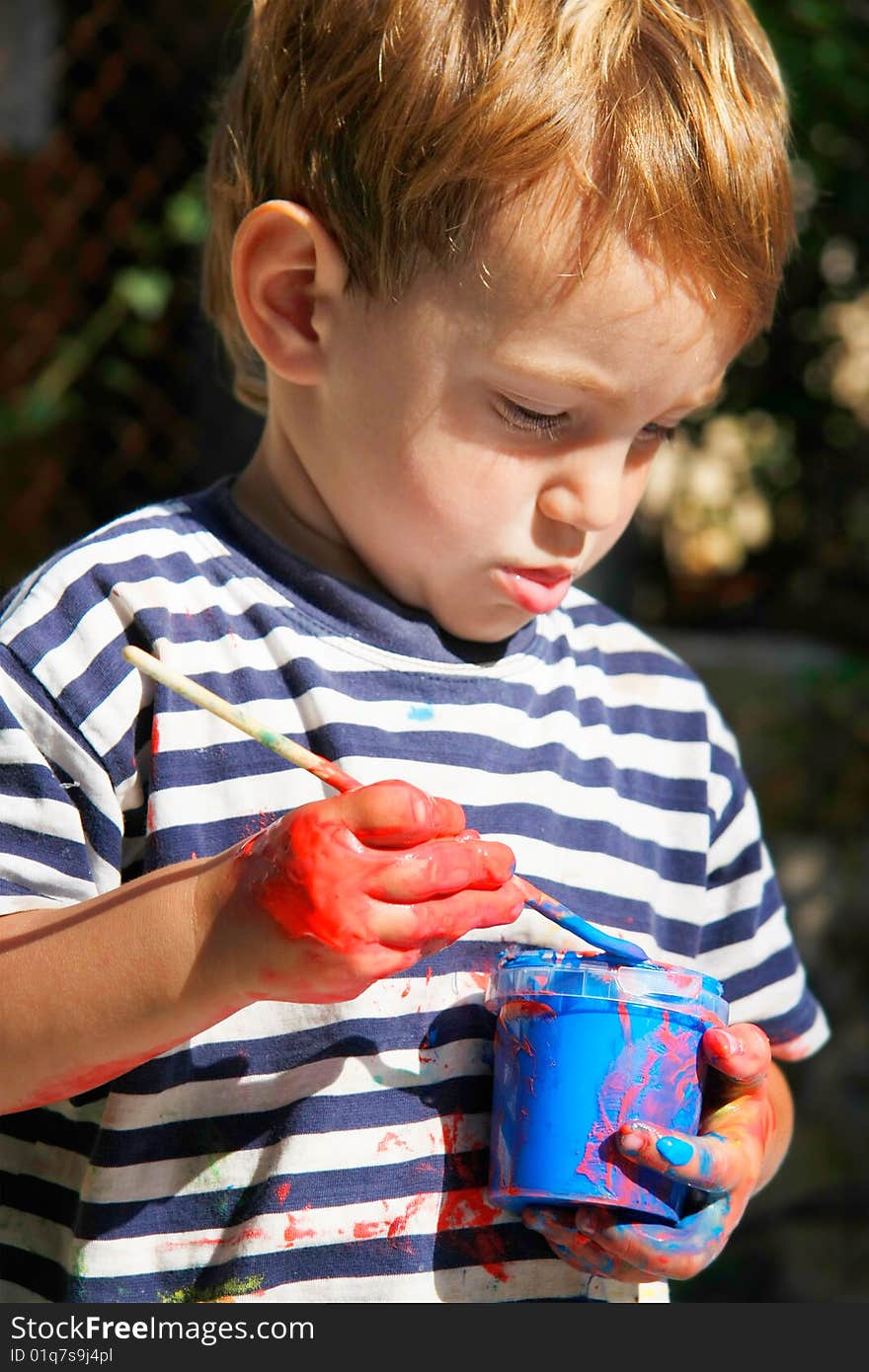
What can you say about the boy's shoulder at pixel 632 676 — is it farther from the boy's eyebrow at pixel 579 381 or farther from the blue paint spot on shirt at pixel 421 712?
the boy's eyebrow at pixel 579 381

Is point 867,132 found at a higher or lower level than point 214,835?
higher

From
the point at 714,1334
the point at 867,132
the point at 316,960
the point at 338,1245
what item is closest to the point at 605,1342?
Result: the point at 714,1334

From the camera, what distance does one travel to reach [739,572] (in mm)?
3721

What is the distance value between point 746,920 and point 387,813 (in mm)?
582

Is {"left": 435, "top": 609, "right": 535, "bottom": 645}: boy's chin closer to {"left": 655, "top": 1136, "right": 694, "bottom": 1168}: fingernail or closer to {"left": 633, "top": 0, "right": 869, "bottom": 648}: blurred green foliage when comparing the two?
{"left": 655, "top": 1136, "right": 694, "bottom": 1168}: fingernail

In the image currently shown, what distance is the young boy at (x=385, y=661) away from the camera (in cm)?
110

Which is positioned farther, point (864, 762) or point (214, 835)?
point (864, 762)

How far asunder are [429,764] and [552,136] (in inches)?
19.5

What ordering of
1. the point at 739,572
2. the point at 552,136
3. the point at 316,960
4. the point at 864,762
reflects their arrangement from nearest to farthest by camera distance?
the point at 316,960
the point at 552,136
the point at 864,762
the point at 739,572

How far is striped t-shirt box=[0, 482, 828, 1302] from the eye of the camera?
113cm

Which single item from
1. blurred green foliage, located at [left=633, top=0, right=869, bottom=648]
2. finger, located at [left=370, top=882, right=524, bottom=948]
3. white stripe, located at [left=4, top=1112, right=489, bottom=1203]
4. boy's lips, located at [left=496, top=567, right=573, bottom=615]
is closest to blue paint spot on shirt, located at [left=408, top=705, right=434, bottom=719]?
boy's lips, located at [left=496, top=567, right=573, bottom=615]

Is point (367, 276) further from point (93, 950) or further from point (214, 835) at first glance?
point (93, 950)

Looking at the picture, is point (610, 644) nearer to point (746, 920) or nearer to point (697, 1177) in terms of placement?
point (746, 920)

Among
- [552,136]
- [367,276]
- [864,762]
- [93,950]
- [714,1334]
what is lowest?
[864,762]
